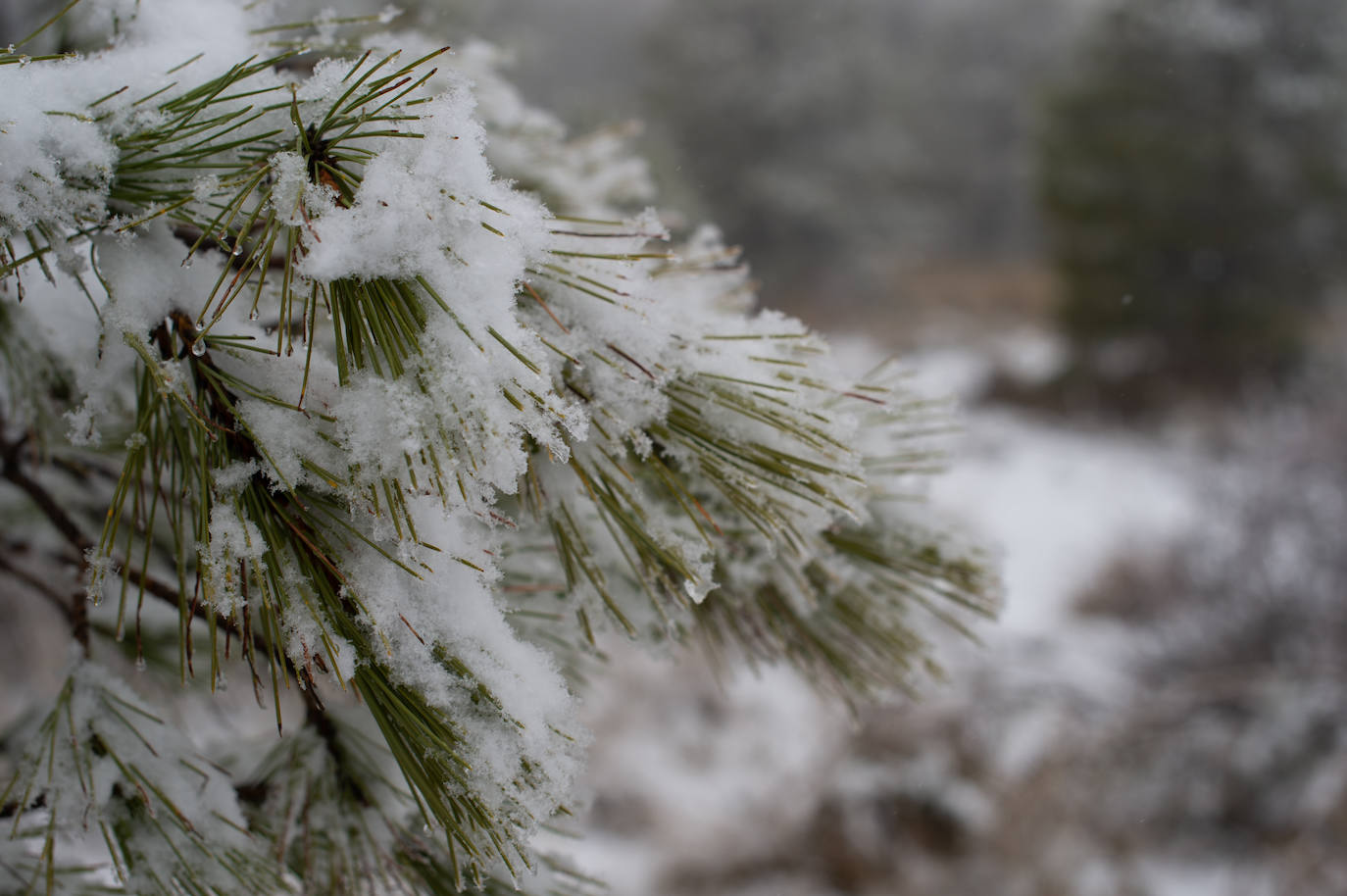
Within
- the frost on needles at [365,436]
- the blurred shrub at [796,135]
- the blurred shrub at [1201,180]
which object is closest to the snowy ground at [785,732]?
the frost on needles at [365,436]

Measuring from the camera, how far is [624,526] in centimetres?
65

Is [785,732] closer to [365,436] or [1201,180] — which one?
[365,436]

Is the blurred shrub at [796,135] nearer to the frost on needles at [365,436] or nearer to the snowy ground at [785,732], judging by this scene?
the snowy ground at [785,732]

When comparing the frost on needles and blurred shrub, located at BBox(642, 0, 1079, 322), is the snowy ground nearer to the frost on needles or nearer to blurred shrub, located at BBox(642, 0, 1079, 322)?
the frost on needles

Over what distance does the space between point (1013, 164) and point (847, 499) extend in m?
18.6

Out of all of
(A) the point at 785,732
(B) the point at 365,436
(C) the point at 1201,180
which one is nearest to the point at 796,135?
(C) the point at 1201,180

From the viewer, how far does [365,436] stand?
0.50 metres

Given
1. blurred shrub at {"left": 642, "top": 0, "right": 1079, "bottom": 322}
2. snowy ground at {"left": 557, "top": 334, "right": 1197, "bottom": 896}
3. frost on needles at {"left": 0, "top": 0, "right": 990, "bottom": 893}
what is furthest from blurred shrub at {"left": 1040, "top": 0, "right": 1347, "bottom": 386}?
frost on needles at {"left": 0, "top": 0, "right": 990, "bottom": 893}

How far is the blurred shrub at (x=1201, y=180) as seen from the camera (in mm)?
7367

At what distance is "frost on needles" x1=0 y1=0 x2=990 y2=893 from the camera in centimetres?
49

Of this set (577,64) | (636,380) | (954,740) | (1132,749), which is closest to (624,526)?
(636,380)

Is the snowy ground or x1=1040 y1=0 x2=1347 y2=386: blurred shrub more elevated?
x1=1040 y1=0 x2=1347 y2=386: blurred shrub

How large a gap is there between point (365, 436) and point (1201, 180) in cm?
913

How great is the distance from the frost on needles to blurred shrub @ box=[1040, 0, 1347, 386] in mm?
8606
